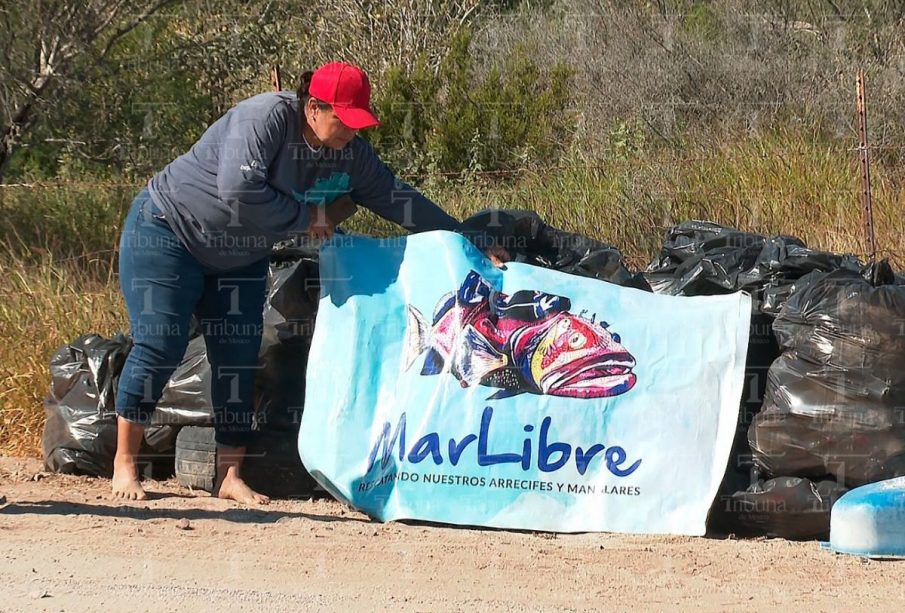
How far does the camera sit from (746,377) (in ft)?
16.7

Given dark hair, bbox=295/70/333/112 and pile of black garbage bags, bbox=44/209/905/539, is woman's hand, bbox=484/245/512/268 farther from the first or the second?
dark hair, bbox=295/70/333/112

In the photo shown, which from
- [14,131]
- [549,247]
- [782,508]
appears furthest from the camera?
[14,131]

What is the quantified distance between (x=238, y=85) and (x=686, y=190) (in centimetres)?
496

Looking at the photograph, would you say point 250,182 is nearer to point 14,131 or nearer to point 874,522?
point 874,522

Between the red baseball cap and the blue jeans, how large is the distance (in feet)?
2.49

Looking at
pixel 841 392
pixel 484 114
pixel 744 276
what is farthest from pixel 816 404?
pixel 484 114

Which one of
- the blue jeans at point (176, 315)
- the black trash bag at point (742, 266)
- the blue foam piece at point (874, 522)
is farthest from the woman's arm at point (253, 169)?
the blue foam piece at point (874, 522)

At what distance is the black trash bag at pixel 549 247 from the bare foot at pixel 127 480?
175 centimetres

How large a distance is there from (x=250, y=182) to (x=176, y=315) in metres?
0.64

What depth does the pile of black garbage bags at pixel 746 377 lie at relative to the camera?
188 inches

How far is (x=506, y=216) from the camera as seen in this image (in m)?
5.59

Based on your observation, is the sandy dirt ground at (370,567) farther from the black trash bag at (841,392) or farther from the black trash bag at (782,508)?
the black trash bag at (841,392)

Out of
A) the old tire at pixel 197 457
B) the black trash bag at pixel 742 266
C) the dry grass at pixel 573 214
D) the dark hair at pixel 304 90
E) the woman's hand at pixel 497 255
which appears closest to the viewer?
the dark hair at pixel 304 90

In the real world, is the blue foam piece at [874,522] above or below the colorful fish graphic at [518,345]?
below
